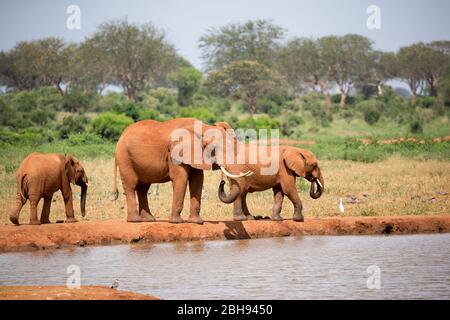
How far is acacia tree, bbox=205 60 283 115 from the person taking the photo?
196ft

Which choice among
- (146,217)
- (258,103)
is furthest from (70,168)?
(258,103)

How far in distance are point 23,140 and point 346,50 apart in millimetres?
42278

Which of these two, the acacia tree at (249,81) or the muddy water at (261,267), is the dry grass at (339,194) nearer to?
the muddy water at (261,267)

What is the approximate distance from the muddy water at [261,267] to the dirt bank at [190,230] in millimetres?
331

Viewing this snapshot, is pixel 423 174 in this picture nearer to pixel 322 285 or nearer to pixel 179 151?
pixel 179 151

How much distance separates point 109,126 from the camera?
37.6m

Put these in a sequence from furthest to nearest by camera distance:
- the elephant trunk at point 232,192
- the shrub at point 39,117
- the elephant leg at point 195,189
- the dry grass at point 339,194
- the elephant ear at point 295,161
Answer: the shrub at point 39,117, the dry grass at point 339,194, the elephant ear at point 295,161, the elephant leg at point 195,189, the elephant trunk at point 232,192

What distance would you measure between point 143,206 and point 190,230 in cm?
147

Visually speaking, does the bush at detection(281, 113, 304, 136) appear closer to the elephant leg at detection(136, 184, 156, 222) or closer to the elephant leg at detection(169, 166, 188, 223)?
the elephant leg at detection(136, 184, 156, 222)

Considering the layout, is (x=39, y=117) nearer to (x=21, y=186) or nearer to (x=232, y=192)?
(x=21, y=186)

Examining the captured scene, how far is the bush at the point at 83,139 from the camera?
35125mm

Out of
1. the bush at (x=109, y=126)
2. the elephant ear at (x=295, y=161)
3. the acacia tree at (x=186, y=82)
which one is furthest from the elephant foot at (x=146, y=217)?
the acacia tree at (x=186, y=82)

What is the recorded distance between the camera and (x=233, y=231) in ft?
57.1
